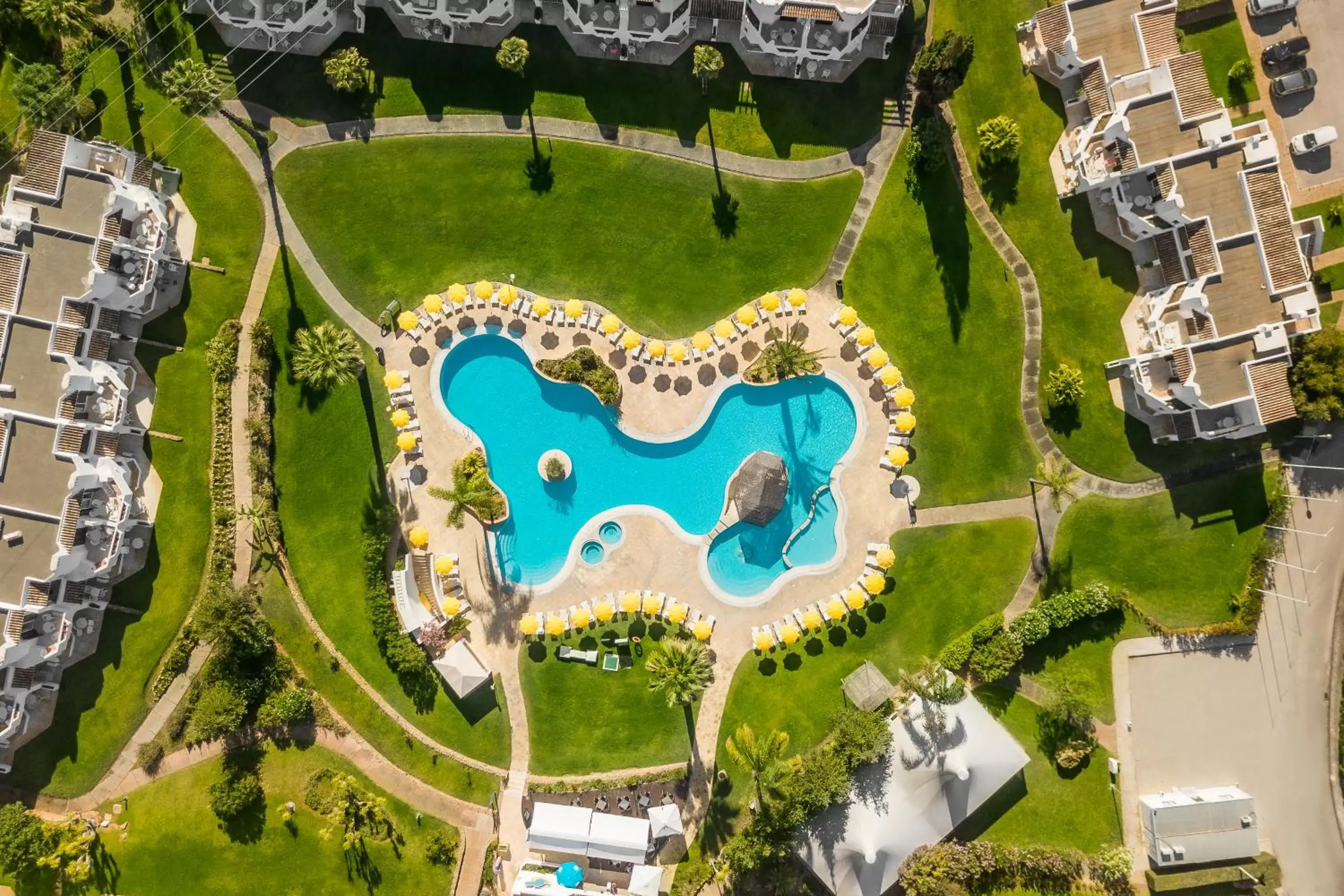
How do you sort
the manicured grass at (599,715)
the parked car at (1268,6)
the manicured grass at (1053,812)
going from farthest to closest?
the manicured grass at (599,715) → the manicured grass at (1053,812) → the parked car at (1268,6)

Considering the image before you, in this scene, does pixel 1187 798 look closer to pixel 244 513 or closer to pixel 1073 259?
pixel 1073 259

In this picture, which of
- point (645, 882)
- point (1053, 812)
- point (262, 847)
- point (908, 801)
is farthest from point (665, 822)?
point (262, 847)

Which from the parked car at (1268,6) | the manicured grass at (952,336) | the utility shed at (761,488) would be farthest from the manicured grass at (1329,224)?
the utility shed at (761,488)

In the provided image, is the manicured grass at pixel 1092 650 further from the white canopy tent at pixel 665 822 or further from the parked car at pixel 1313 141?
the parked car at pixel 1313 141

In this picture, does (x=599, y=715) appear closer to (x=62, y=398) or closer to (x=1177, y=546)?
(x=62, y=398)

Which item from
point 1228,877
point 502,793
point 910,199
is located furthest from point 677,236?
point 1228,877
